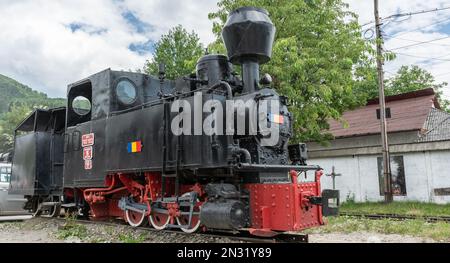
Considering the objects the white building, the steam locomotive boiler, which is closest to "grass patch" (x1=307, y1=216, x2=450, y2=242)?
the steam locomotive boiler

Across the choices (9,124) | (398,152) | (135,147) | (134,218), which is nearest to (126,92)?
(135,147)

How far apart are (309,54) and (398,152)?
5.66 metres

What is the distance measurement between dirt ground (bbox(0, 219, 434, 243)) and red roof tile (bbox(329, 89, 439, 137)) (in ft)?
28.3

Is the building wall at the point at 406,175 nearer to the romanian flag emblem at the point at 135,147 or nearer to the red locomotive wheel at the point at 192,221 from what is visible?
the red locomotive wheel at the point at 192,221

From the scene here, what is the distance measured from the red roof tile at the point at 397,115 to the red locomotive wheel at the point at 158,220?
10214 mm

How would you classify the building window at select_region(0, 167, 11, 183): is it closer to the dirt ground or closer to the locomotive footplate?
the dirt ground

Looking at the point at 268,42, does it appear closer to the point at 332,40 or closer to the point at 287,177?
the point at 287,177

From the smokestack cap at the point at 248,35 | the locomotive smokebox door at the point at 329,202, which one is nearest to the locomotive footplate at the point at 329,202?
the locomotive smokebox door at the point at 329,202

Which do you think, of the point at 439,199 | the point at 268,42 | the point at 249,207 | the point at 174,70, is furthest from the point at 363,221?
the point at 174,70

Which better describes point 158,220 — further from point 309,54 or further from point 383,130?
point 383,130

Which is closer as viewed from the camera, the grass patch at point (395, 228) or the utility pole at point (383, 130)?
the grass patch at point (395, 228)

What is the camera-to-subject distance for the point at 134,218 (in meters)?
7.90

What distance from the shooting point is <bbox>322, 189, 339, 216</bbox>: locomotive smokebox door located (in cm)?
597

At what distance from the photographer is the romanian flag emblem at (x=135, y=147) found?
7078mm
